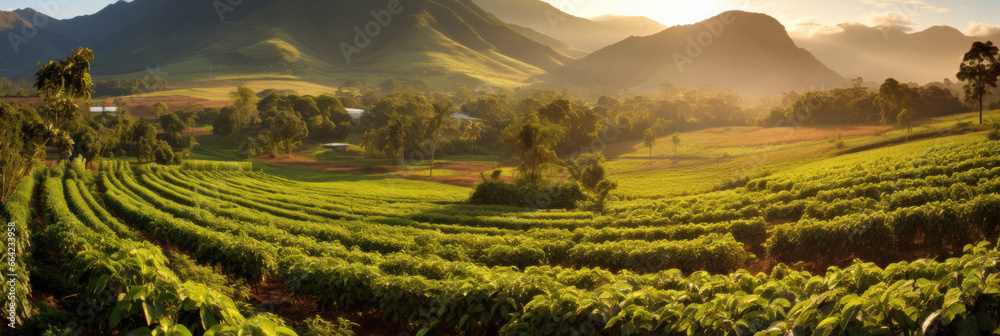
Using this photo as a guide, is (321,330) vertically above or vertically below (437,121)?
below

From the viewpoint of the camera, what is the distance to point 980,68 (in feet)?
125

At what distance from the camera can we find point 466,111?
13112cm

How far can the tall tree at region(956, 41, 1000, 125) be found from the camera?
3681 centimetres

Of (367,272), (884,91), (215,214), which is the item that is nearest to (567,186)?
(215,214)

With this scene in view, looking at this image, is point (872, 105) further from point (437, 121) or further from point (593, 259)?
point (593, 259)

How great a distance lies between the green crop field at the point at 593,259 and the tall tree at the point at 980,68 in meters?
20.9

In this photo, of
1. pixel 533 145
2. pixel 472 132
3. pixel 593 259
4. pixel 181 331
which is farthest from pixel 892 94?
pixel 181 331

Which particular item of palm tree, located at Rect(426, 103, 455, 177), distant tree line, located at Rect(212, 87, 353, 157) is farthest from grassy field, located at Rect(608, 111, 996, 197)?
distant tree line, located at Rect(212, 87, 353, 157)

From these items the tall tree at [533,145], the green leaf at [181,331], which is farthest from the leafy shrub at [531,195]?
the green leaf at [181,331]

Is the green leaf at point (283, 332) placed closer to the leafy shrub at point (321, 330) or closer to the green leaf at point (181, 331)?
the green leaf at point (181, 331)

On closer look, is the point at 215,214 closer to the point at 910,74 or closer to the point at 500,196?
the point at 500,196

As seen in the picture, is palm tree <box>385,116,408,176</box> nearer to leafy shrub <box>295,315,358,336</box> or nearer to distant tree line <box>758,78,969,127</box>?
leafy shrub <box>295,315,358,336</box>

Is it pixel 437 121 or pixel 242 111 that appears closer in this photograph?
pixel 437 121

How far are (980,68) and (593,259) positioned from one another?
1691 inches
